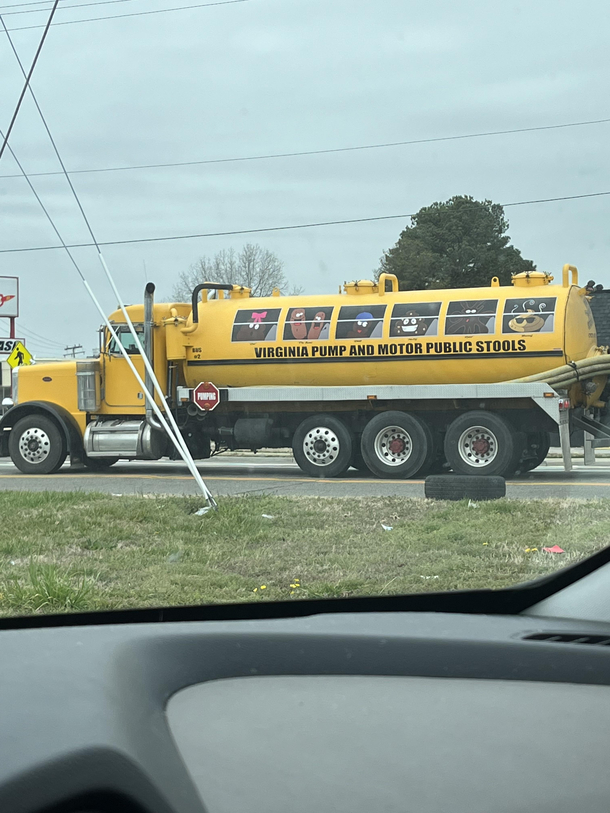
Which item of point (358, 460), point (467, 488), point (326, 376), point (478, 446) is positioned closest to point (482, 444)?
point (478, 446)

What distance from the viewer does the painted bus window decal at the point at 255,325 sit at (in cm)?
1325

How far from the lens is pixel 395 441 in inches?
451

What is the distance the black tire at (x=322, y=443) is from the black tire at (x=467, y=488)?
27.8ft

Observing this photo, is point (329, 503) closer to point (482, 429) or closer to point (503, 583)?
point (503, 583)

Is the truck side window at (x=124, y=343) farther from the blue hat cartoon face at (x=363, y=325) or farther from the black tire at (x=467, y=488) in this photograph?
the black tire at (x=467, y=488)

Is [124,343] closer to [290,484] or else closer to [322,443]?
[322,443]

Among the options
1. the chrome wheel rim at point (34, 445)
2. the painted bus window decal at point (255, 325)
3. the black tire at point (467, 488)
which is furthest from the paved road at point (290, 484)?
the painted bus window decal at point (255, 325)

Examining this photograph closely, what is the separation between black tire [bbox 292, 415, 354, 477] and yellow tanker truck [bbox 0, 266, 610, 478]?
0.07 feet

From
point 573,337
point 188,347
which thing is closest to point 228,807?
point 573,337

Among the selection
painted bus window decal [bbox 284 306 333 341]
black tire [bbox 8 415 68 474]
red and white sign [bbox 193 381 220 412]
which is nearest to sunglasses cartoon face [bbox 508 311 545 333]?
painted bus window decal [bbox 284 306 333 341]

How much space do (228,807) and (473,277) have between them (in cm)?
224

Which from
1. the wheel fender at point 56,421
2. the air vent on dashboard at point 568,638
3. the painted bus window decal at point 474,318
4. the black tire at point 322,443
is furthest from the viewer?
the wheel fender at point 56,421

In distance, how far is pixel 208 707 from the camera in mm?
1227

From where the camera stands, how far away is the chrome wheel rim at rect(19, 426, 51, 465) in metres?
13.5
